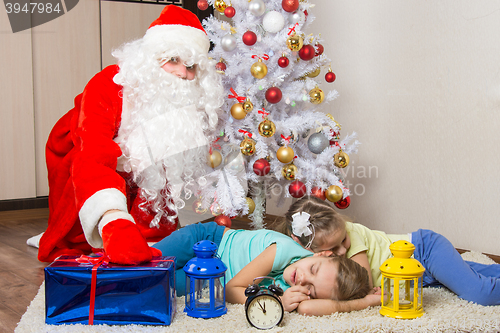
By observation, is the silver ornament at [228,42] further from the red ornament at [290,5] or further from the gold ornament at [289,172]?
the gold ornament at [289,172]

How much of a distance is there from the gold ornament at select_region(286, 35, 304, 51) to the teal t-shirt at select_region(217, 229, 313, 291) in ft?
3.16

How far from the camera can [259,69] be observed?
84.0 inches

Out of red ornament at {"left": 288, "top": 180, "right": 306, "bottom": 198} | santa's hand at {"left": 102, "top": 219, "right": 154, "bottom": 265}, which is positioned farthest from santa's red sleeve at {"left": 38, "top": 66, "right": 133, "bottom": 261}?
red ornament at {"left": 288, "top": 180, "right": 306, "bottom": 198}

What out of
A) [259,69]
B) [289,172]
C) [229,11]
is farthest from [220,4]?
[289,172]

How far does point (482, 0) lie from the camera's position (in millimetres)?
2191

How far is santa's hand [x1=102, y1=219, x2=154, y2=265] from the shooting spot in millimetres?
1258

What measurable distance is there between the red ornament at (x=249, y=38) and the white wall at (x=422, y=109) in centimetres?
87

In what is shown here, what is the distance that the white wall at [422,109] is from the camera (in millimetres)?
2236

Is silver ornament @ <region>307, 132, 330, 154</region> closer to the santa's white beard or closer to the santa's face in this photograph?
the santa's white beard

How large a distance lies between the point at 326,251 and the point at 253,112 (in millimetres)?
968

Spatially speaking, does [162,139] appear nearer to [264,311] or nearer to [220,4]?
[220,4]

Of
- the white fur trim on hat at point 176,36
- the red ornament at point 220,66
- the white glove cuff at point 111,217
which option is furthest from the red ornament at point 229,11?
the white glove cuff at point 111,217

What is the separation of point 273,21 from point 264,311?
148cm

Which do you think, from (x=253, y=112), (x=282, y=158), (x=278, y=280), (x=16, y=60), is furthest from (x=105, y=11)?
(x=278, y=280)
